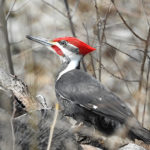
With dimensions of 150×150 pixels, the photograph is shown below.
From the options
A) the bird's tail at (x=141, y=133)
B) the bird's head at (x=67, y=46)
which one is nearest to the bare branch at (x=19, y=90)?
the bird's head at (x=67, y=46)

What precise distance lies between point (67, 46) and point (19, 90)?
0.82 meters

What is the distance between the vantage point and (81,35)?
6.00 metres

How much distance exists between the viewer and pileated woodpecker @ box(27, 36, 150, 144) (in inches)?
153

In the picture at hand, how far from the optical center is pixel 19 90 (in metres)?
4.08

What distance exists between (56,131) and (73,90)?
0.75m

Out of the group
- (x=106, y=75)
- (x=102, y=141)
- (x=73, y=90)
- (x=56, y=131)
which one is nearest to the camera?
(x=56, y=131)

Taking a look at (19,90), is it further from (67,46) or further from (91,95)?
(67,46)

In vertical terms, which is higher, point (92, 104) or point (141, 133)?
point (92, 104)

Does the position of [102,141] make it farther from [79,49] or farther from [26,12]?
[26,12]

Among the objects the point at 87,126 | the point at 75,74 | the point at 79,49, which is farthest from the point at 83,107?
the point at 79,49

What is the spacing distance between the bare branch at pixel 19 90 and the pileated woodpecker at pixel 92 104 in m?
0.32

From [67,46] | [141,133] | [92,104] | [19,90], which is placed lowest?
[141,133]

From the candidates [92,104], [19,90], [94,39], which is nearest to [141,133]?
[92,104]

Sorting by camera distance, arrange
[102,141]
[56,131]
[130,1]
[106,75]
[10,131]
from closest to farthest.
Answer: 1. [10,131]
2. [56,131]
3. [102,141]
4. [106,75]
5. [130,1]
